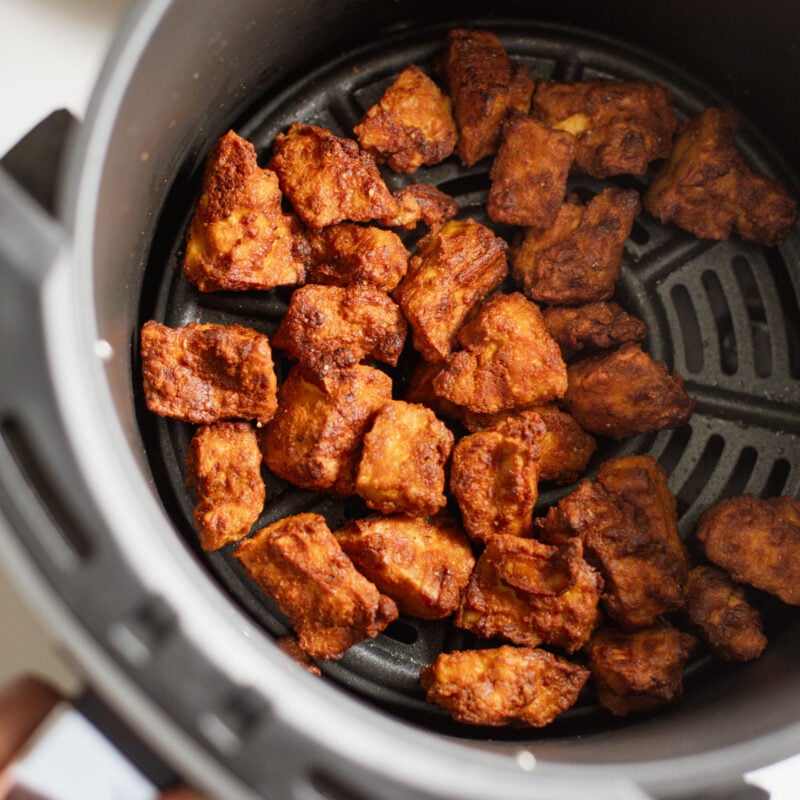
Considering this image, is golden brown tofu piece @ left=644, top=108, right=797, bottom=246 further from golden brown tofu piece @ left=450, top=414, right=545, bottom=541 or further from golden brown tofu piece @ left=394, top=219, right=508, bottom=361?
golden brown tofu piece @ left=450, top=414, right=545, bottom=541

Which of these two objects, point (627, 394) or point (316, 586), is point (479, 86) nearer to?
point (627, 394)

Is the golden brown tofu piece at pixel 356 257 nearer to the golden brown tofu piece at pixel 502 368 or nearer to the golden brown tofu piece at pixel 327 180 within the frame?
the golden brown tofu piece at pixel 327 180

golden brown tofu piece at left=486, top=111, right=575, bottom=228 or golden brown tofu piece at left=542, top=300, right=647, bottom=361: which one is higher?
golden brown tofu piece at left=486, top=111, right=575, bottom=228

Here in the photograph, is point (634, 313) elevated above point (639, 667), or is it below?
above

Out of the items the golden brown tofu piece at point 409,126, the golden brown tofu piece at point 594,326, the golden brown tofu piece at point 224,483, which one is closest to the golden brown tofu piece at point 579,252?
the golden brown tofu piece at point 594,326

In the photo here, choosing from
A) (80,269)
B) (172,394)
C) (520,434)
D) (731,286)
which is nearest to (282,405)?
(172,394)

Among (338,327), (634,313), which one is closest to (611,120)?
(634,313)

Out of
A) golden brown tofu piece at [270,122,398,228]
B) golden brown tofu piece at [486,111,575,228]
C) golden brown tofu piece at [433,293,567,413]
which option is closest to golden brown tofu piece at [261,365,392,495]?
golden brown tofu piece at [433,293,567,413]
